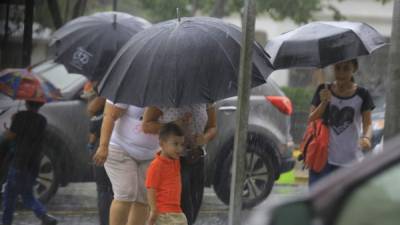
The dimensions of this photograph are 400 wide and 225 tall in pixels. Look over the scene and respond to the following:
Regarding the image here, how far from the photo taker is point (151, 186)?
18.6ft

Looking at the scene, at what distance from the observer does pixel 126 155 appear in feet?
20.4

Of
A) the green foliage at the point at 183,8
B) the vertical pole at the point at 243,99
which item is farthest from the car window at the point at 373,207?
the green foliage at the point at 183,8

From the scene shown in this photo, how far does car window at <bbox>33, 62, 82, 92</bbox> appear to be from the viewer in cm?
973

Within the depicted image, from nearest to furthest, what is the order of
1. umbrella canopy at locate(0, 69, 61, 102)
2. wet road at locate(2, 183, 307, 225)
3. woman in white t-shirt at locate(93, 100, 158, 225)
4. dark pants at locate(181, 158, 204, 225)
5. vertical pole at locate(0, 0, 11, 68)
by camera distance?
dark pants at locate(181, 158, 204, 225) → woman in white t-shirt at locate(93, 100, 158, 225) → umbrella canopy at locate(0, 69, 61, 102) → wet road at locate(2, 183, 307, 225) → vertical pole at locate(0, 0, 11, 68)

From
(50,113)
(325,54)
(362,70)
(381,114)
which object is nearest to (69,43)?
(50,113)

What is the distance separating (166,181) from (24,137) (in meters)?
2.72

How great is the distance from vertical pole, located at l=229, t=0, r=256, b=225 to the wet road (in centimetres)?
266

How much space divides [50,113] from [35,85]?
1015mm

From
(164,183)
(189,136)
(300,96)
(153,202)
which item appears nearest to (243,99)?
(189,136)

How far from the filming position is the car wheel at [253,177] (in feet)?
31.3

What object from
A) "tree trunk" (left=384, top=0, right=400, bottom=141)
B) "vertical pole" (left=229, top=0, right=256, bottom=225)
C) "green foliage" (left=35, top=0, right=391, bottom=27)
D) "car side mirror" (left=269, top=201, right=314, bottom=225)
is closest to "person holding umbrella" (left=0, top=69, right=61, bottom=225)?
"vertical pole" (left=229, top=0, right=256, bottom=225)

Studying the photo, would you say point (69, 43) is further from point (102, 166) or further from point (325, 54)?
point (325, 54)

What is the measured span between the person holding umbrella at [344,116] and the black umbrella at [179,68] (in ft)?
2.32

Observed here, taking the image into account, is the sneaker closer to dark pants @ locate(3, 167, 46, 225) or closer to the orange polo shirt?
dark pants @ locate(3, 167, 46, 225)
